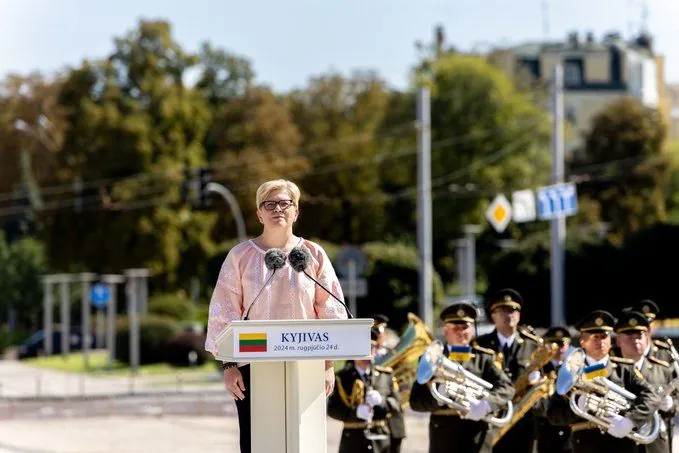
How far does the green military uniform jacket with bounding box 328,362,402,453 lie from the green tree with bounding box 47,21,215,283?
170 feet

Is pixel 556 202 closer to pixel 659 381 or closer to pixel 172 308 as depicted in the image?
pixel 172 308

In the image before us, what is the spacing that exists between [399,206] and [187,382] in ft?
108

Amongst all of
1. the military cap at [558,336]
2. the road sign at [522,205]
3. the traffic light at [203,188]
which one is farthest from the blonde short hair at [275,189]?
the traffic light at [203,188]

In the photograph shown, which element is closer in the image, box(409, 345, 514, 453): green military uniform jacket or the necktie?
box(409, 345, 514, 453): green military uniform jacket

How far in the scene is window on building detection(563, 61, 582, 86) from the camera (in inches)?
4085

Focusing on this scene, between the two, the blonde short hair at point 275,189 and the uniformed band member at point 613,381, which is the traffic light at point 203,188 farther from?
the blonde short hair at point 275,189

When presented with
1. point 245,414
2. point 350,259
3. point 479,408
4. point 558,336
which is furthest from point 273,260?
point 350,259

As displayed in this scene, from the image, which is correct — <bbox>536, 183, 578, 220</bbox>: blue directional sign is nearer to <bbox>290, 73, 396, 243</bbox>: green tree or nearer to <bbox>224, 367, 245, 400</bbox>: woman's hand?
<bbox>224, 367, 245, 400</bbox>: woman's hand

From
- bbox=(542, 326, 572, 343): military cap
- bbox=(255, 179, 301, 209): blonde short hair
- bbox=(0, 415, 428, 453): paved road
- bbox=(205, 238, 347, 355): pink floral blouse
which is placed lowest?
bbox=(0, 415, 428, 453): paved road

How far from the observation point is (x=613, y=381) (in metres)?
11.1

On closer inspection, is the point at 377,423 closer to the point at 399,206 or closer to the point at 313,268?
the point at 313,268

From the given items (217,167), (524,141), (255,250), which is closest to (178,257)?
(217,167)

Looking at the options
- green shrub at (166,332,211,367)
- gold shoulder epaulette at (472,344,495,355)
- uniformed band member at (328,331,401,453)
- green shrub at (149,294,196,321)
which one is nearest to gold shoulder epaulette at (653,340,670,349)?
gold shoulder epaulette at (472,344,495,355)

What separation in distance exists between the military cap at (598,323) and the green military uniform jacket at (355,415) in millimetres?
2782
